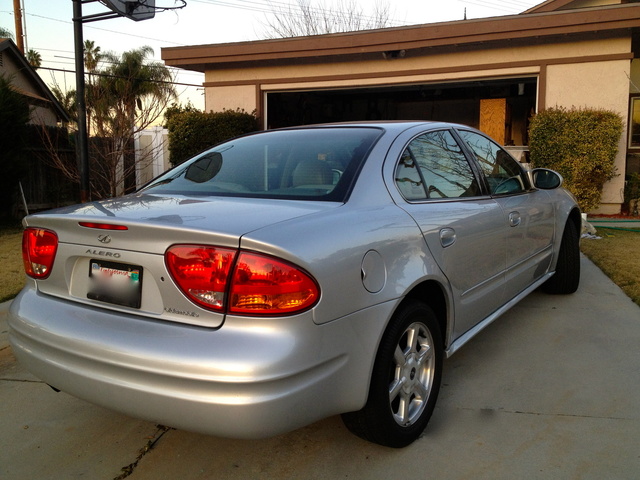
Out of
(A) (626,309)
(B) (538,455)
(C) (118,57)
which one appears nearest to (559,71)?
(A) (626,309)

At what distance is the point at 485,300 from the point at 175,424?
206 centimetres

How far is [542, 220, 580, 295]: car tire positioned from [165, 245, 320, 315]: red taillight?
368 centimetres

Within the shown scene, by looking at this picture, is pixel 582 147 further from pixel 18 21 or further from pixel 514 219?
pixel 18 21

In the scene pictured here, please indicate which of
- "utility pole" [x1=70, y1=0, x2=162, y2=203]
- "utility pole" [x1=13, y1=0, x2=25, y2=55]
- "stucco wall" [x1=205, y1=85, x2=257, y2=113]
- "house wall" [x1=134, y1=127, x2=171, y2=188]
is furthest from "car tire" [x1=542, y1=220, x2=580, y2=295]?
"utility pole" [x1=13, y1=0, x2=25, y2=55]

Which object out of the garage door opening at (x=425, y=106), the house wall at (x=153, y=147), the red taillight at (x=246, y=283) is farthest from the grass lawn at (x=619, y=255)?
the house wall at (x=153, y=147)

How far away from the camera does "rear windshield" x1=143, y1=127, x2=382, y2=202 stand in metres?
2.77

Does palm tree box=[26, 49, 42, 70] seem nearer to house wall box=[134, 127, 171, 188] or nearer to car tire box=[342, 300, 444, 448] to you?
house wall box=[134, 127, 171, 188]

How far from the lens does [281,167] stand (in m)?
3.05

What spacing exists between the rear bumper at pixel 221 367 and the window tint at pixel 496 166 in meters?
1.82

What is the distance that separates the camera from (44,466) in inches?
104

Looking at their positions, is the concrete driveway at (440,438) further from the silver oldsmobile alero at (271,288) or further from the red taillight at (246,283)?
the red taillight at (246,283)

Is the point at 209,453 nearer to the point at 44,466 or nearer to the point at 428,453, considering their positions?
the point at 44,466

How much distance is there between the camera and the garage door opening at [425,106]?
571 inches

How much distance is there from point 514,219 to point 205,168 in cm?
203
